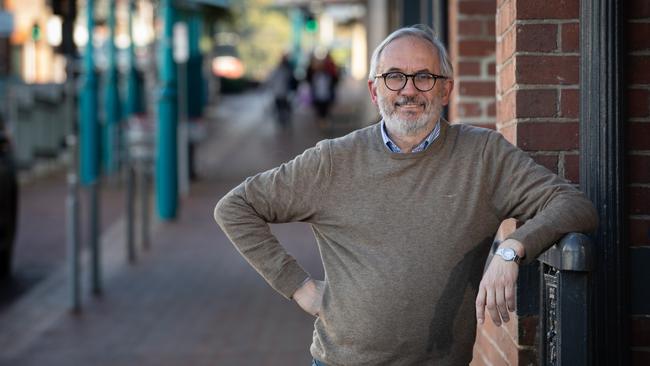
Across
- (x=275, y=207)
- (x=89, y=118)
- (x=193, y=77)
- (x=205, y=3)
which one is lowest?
(x=89, y=118)

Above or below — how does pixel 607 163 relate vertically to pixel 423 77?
below

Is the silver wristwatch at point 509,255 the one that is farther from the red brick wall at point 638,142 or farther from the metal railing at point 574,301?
the red brick wall at point 638,142

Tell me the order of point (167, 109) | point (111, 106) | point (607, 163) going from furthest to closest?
point (111, 106) < point (167, 109) < point (607, 163)

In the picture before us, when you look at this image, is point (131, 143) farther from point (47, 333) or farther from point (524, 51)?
point (524, 51)

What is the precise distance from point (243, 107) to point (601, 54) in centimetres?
3643

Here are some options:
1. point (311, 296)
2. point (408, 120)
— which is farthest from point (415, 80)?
point (311, 296)

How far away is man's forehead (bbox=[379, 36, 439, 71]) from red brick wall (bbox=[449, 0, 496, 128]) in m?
2.78

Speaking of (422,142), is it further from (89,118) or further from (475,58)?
(89,118)

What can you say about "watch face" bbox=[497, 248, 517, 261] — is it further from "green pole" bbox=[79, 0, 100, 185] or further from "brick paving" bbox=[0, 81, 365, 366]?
"green pole" bbox=[79, 0, 100, 185]

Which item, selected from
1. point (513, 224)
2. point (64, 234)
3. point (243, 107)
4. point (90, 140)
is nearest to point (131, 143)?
point (90, 140)

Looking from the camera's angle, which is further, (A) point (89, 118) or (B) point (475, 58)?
(A) point (89, 118)

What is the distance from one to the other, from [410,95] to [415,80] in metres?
0.05

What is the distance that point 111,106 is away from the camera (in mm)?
23266

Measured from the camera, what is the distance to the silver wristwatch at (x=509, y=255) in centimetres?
288
